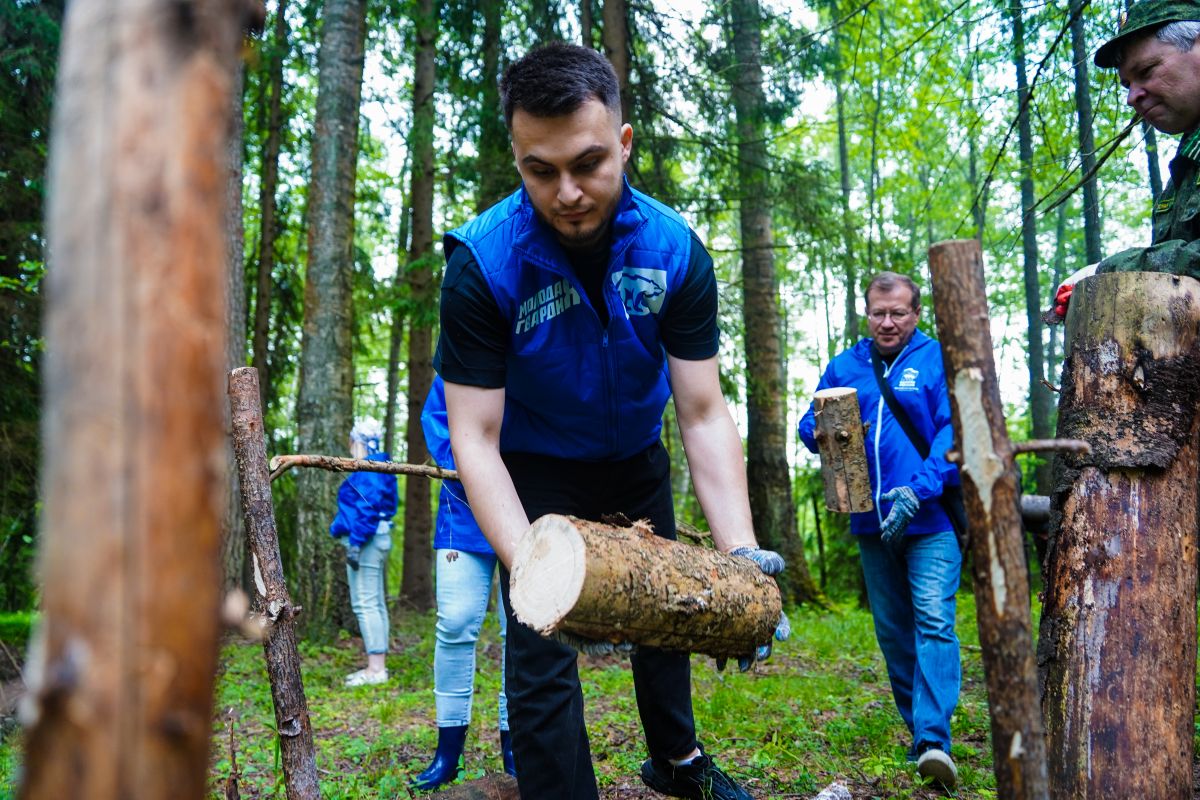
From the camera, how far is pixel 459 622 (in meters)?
4.16

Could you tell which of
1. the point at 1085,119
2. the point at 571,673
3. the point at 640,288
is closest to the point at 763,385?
the point at 1085,119

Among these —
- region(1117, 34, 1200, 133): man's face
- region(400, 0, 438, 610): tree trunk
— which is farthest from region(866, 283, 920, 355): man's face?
region(400, 0, 438, 610): tree trunk

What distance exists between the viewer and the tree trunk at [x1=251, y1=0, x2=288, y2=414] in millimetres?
11461

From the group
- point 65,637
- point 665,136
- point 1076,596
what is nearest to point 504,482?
point 1076,596

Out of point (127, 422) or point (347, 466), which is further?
point (347, 466)

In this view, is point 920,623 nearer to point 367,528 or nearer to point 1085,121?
point 1085,121

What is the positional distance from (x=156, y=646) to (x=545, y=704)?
1903mm

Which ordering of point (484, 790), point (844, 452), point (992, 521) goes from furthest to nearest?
point (844, 452) < point (484, 790) < point (992, 521)

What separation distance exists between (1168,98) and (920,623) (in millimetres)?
2336

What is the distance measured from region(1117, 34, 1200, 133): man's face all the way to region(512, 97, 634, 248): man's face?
1.74 meters

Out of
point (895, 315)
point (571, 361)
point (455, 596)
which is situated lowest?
point (455, 596)

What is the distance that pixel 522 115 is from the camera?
2.58 metres

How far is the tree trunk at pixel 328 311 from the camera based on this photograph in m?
7.66

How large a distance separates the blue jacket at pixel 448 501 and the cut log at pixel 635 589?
165 centimetres
